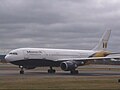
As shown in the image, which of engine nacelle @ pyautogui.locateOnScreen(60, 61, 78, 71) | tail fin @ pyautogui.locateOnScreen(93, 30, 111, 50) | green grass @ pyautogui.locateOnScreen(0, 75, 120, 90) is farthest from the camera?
tail fin @ pyautogui.locateOnScreen(93, 30, 111, 50)

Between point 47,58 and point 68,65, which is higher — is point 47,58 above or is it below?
above

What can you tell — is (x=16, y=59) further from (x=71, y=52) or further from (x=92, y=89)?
(x=92, y=89)

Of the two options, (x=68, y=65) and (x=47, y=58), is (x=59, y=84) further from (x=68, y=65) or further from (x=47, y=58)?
(x=47, y=58)

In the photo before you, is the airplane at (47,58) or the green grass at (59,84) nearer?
the green grass at (59,84)

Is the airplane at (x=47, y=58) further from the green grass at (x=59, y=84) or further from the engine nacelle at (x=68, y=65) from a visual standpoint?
the green grass at (x=59, y=84)

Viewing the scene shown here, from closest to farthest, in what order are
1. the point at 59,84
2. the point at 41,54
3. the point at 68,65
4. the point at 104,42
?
the point at 59,84 < the point at 68,65 < the point at 41,54 < the point at 104,42

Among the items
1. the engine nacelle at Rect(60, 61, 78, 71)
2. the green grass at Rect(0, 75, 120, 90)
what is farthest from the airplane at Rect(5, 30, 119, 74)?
the green grass at Rect(0, 75, 120, 90)

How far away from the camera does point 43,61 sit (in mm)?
55969

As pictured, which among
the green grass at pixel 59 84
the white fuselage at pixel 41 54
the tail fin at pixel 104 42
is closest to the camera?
the green grass at pixel 59 84

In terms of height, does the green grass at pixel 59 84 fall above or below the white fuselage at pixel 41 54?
below

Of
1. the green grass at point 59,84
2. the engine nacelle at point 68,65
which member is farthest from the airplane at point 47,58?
the green grass at point 59,84

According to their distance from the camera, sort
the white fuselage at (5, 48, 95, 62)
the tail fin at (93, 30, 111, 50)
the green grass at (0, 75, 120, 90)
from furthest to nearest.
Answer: the tail fin at (93, 30, 111, 50) → the white fuselage at (5, 48, 95, 62) → the green grass at (0, 75, 120, 90)

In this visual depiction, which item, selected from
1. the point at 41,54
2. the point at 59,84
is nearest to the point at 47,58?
the point at 41,54

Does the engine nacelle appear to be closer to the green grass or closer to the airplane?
the airplane
